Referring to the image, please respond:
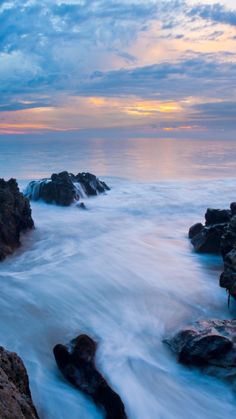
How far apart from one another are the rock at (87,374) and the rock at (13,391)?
4.27 feet

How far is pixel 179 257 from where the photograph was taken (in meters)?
12.8

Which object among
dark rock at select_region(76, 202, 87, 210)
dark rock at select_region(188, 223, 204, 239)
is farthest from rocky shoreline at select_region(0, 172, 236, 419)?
dark rock at select_region(76, 202, 87, 210)

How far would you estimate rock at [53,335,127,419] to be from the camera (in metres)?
5.66

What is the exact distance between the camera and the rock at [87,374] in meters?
5.66

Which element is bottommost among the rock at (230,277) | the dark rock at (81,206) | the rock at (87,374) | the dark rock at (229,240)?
the rock at (87,374)

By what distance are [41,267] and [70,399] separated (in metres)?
Answer: 6.04

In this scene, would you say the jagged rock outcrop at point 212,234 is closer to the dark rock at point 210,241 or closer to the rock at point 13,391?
the dark rock at point 210,241

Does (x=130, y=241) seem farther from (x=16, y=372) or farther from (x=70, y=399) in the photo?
(x=16, y=372)

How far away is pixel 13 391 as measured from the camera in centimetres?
421

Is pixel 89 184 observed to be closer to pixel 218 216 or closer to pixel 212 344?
pixel 218 216

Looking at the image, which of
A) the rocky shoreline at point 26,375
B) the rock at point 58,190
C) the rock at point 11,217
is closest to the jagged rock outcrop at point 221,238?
the rocky shoreline at point 26,375

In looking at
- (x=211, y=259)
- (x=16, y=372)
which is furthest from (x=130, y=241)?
(x=16, y=372)

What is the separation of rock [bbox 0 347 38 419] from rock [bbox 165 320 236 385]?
3.05 m

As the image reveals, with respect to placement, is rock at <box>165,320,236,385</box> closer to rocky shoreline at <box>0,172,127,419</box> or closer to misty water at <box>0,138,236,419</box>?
misty water at <box>0,138,236,419</box>
